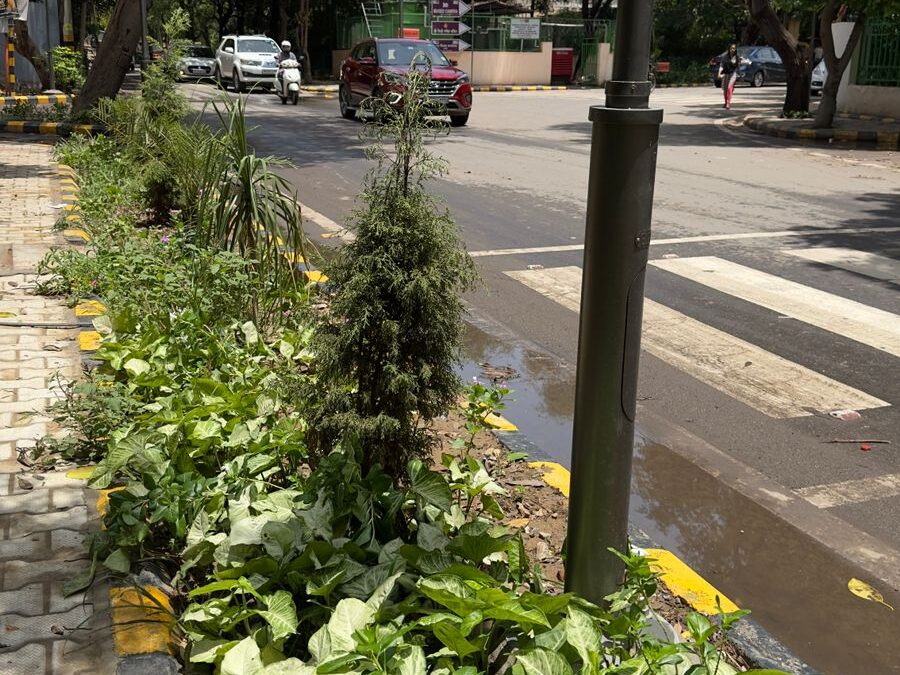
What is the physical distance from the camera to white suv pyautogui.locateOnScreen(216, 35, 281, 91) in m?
33.0

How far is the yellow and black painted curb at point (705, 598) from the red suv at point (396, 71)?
1718 cm

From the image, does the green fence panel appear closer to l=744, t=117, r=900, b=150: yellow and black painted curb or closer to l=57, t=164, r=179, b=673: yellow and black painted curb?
l=744, t=117, r=900, b=150: yellow and black painted curb

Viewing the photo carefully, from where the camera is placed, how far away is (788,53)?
23250 mm

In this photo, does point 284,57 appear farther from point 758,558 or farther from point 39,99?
point 758,558

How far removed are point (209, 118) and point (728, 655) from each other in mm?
17250

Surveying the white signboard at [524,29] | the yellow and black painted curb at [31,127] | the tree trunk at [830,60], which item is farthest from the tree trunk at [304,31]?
the tree trunk at [830,60]

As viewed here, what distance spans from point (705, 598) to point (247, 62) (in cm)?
3195

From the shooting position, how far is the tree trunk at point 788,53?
22.4 metres

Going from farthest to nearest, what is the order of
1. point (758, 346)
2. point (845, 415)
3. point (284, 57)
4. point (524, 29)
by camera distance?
1. point (524, 29)
2. point (284, 57)
3. point (758, 346)
4. point (845, 415)

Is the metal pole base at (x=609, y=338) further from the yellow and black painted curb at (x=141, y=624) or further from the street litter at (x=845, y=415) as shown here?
the street litter at (x=845, y=415)

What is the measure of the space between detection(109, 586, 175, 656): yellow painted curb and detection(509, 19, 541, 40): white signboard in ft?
126

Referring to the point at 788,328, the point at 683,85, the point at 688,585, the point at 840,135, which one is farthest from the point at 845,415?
the point at 683,85

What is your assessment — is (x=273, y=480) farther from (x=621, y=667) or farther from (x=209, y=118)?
(x=209, y=118)

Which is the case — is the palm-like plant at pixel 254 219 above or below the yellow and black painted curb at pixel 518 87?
below
